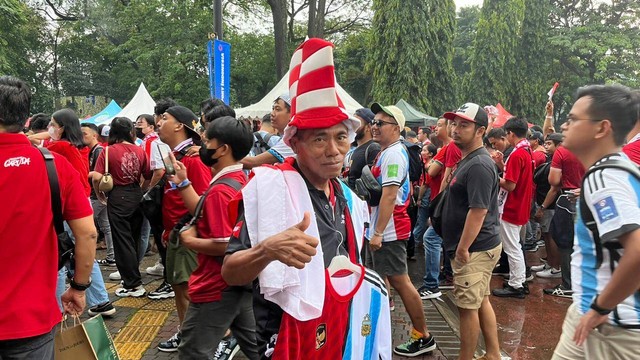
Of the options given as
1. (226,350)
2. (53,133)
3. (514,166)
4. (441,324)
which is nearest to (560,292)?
(514,166)

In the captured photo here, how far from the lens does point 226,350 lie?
4.32m

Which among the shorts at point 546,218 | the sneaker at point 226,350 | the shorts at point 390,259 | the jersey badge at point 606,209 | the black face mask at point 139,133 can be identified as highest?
→ the jersey badge at point 606,209

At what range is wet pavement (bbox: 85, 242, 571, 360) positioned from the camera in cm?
461

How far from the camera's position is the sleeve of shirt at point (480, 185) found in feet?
Answer: 12.3

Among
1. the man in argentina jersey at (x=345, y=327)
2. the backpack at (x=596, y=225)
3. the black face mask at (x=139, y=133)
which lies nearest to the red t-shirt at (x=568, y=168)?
the backpack at (x=596, y=225)

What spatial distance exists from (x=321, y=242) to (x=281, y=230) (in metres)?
0.23

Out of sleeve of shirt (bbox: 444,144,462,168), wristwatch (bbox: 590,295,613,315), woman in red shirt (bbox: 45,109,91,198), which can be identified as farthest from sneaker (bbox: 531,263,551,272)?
woman in red shirt (bbox: 45,109,91,198)

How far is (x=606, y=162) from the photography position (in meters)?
2.30

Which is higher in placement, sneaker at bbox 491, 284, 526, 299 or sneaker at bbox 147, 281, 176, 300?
sneaker at bbox 147, 281, 176, 300

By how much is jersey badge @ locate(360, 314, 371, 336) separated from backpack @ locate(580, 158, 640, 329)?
1.17 metres

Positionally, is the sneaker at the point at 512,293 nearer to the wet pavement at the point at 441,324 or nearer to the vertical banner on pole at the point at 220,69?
the wet pavement at the point at 441,324

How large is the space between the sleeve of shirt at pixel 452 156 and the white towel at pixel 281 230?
4.68 meters

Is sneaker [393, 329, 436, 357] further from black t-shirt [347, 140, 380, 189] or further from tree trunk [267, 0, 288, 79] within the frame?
tree trunk [267, 0, 288, 79]

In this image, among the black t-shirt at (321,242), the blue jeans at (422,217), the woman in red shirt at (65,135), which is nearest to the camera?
the black t-shirt at (321,242)
